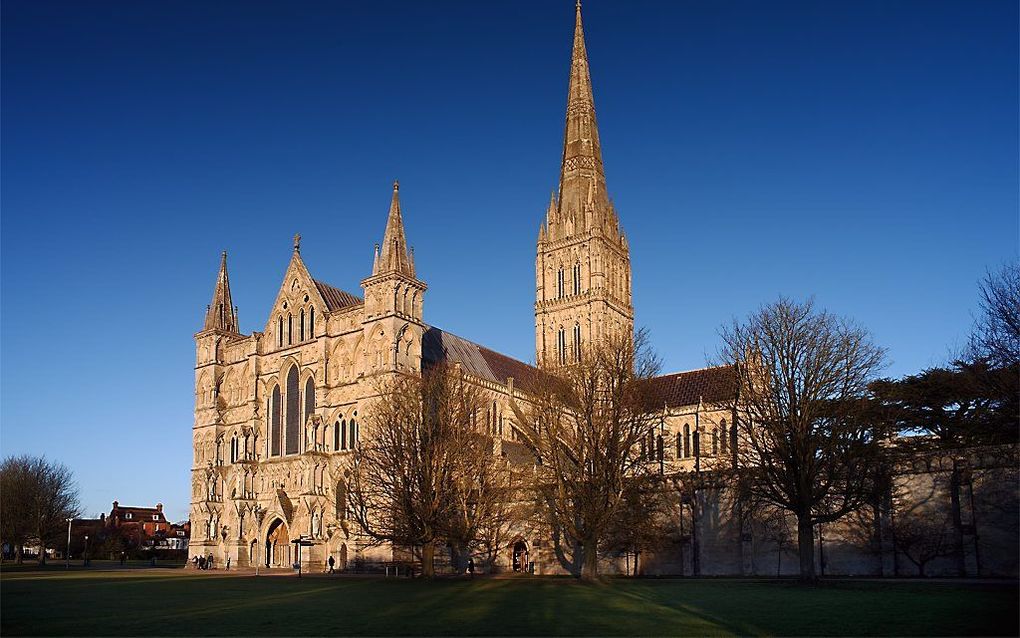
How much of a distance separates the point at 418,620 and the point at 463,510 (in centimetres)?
2248

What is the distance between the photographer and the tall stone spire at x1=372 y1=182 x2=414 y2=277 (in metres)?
61.3

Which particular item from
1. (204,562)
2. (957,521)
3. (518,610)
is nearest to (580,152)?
(204,562)

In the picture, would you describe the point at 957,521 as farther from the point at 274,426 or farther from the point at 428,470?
the point at 274,426

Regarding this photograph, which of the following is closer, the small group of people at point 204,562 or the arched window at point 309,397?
the arched window at point 309,397

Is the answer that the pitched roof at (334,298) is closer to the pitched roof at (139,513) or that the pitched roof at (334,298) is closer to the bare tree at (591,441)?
the bare tree at (591,441)

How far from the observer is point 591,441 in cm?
4466

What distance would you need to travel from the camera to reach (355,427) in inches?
2400

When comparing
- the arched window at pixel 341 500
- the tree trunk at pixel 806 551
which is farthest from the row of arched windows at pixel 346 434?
the tree trunk at pixel 806 551

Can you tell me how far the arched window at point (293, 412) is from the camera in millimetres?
65562

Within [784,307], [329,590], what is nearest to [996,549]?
[784,307]

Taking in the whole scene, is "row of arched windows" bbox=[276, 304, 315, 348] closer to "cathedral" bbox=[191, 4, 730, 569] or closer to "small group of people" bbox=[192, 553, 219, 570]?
"cathedral" bbox=[191, 4, 730, 569]

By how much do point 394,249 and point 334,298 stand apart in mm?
9259

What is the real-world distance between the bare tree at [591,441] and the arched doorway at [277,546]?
24885 millimetres

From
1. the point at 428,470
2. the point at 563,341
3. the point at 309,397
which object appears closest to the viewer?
the point at 428,470
